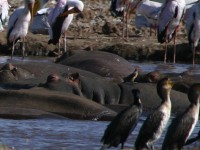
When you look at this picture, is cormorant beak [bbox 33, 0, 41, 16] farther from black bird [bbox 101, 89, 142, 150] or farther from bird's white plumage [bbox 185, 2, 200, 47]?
black bird [bbox 101, 89, 142, 150]

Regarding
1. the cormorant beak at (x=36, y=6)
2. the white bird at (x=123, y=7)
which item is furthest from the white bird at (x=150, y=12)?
the cormorant beak at (x=36, y=6)

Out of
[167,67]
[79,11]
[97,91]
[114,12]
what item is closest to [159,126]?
[97,91]

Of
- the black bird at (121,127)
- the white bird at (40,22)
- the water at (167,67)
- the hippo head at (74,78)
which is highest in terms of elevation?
the black bird at (121,127)

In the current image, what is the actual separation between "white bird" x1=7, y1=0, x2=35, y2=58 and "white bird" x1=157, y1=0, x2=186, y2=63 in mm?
2698

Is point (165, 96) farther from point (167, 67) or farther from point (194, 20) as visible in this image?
point (194, 20)

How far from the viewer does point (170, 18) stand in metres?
20.9

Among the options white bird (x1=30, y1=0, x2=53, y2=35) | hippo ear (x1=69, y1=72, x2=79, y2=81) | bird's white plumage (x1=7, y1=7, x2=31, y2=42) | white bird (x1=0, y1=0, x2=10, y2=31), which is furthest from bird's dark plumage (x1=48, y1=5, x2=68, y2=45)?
hippo ear (x1=69, y1=72, x2=79, y2=81)

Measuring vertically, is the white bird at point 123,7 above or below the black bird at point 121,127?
below

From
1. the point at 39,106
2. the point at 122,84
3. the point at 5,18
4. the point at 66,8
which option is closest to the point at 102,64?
the point at 122,84

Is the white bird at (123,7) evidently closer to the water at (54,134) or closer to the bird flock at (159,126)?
the water at (54,134)

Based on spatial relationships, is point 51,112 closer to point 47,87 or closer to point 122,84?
point 47,87

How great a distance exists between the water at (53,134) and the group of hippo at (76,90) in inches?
8.5

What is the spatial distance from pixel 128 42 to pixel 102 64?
16.4 feet

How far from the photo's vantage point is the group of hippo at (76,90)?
11.7 meters
